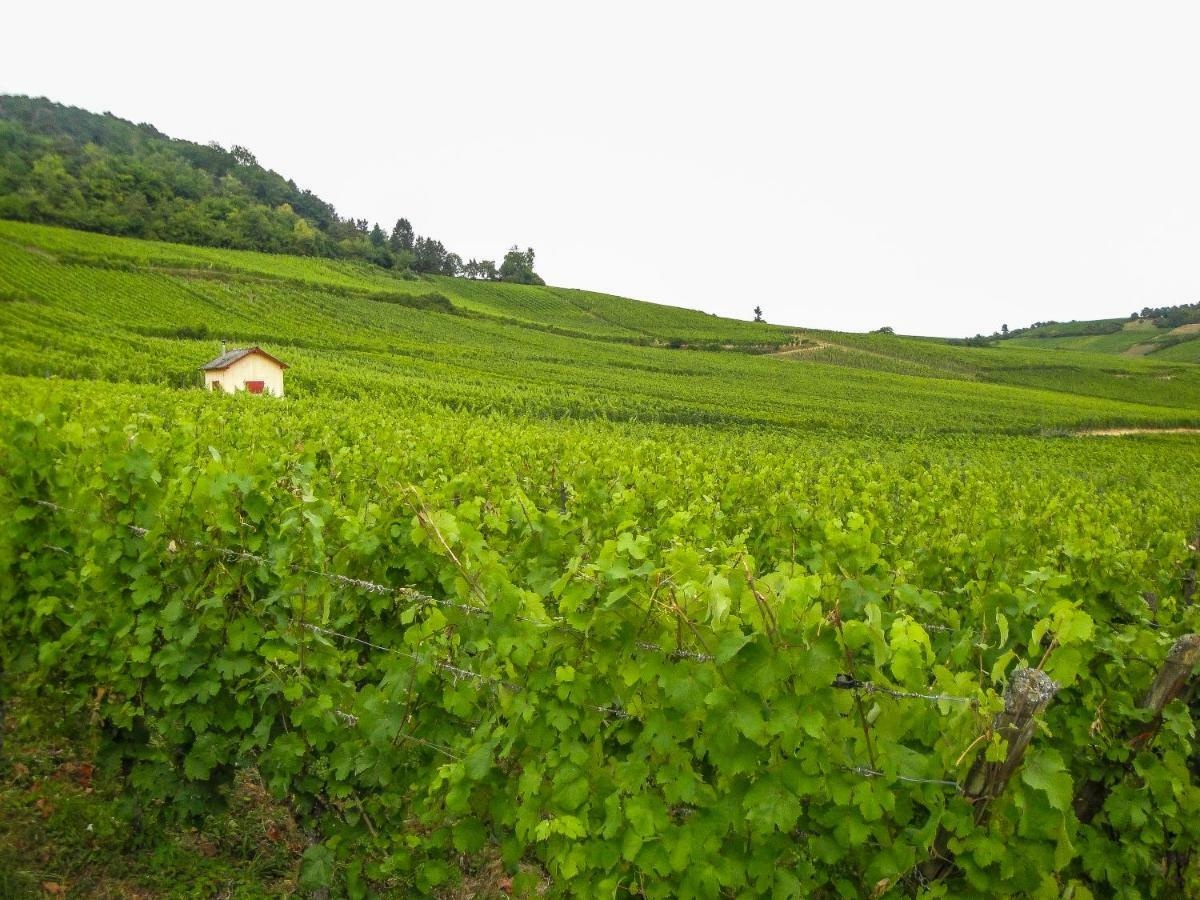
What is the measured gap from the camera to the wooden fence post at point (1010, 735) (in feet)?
7.41

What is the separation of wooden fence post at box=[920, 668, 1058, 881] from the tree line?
4096 inches

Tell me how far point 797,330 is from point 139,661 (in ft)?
371

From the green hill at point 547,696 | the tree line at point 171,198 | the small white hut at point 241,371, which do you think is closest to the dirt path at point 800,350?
the tree line at point 171,198

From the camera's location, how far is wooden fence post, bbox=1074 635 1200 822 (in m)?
2.67

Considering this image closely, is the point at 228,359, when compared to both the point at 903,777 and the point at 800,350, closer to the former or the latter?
the point at 903,777

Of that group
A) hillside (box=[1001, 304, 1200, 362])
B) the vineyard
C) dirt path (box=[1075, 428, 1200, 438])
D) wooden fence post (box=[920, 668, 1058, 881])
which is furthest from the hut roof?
hillside (box=[1001, 304, 1200, 362])

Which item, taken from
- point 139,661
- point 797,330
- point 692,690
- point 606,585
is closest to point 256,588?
point 139,661

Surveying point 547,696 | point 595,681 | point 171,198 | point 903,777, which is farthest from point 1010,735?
point 171,198

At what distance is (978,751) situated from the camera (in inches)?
96.2

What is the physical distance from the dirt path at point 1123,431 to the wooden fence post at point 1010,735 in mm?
56480

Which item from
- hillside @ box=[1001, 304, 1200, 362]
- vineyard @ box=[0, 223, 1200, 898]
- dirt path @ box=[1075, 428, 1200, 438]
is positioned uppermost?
hillside @ box=[1001, 304, 1200, 362]

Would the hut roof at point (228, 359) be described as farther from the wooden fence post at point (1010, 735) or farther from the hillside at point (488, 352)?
the wooden fence post at point (1010, 735)

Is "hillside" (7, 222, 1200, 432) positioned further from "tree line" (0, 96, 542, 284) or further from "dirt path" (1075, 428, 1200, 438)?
"tree line" (0, 96, 542, 284)

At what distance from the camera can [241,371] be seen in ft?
116
